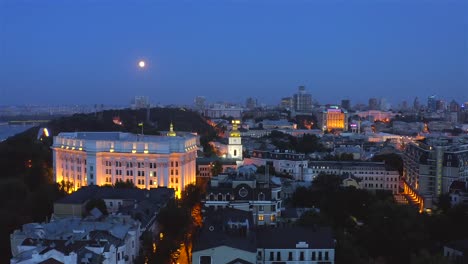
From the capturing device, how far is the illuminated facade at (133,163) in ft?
81.0

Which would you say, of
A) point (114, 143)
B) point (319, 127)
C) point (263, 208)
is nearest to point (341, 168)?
point (114, 143)

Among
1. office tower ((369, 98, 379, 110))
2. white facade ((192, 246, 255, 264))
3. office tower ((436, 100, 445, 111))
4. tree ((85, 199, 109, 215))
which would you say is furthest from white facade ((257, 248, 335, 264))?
office tower ((369, 98, 379, 110))

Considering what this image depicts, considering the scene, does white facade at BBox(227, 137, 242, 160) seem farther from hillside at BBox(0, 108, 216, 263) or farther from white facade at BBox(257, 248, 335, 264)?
white facade at BBox(257, 248, 335, 264)

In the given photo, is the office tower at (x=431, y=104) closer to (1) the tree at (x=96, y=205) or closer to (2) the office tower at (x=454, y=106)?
(2) the office tower at (x=454, y=106)

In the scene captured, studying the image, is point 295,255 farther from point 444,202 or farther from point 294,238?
point 444,202

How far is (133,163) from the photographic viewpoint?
81.9 ft

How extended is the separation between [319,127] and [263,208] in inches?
2311

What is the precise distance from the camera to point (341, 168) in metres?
29.5

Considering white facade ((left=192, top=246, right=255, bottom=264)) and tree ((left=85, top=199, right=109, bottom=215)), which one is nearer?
white facade ((left=192, top=246, right=255, bottom=264))

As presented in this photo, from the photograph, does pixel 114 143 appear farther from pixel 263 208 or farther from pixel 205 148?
pixel 205 148

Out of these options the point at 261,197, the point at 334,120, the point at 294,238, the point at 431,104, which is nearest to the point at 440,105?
the point at 431,104

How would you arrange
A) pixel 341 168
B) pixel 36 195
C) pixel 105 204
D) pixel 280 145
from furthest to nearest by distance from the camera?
1. pixel 280 145
2. pixel 341 168
3. pixel 36 195
4. pixel 105 204

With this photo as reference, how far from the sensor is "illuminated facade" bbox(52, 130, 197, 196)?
24.7 m

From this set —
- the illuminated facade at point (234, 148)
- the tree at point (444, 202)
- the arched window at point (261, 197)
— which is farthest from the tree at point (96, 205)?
the illuminated facade at point (234, 148)
